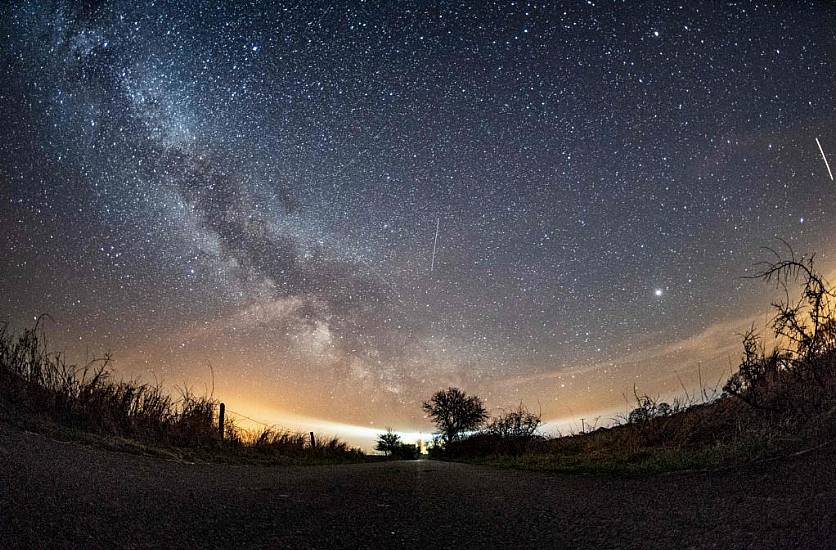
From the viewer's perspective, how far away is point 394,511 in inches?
147

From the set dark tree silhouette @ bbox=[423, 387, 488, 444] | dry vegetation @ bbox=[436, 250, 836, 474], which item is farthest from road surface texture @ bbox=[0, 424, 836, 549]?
dark tree silhouette @ bbox=[423, 387, 488, 444]

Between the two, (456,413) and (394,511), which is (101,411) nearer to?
(394,511)

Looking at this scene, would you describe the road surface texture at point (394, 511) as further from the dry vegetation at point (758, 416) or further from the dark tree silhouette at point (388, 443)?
the dark tree silhouette at point (388, 443)

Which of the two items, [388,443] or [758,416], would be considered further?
[388,443]

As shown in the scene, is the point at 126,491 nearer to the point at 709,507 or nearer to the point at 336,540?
the point at 336,540

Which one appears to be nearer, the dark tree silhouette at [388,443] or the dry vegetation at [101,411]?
the dry vegetation at [101,411]

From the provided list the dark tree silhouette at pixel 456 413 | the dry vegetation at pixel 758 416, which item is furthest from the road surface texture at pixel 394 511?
the dark tree silhouette at pixel 456 413

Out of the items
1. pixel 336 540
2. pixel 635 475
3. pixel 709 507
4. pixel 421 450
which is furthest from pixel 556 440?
pixel 421 450

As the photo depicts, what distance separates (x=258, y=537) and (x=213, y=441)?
8619 millimetres

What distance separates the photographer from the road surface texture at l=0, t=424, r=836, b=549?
2.50m

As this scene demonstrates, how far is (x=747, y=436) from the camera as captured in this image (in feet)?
16.0

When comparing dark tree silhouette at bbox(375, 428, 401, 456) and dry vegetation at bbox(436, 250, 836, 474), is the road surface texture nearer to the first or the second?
dry vegetation at bbox(436, 250, 836, 474)

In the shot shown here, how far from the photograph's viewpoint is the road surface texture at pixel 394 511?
250 centimetres

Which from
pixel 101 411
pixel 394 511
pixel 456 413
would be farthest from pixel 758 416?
pixel 456 413
